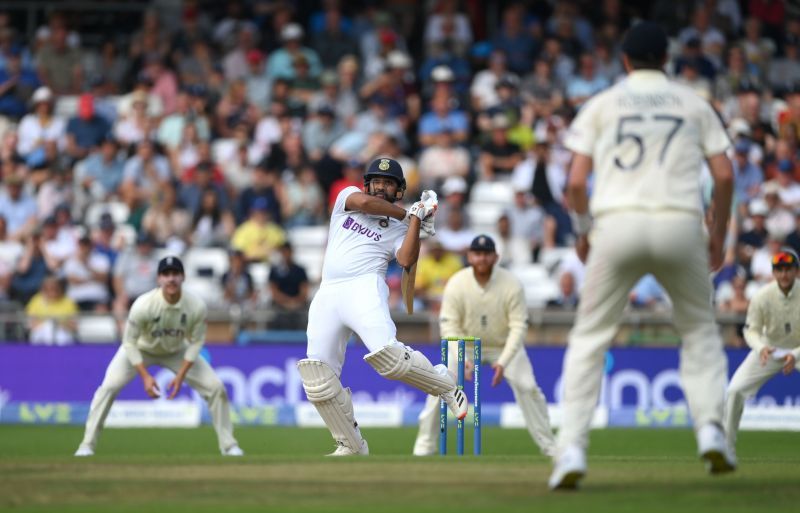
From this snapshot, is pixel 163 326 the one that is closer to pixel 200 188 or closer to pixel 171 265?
pixel 171 265

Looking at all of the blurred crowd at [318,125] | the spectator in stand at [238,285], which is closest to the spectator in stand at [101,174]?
the blurred crowd at [318,125]

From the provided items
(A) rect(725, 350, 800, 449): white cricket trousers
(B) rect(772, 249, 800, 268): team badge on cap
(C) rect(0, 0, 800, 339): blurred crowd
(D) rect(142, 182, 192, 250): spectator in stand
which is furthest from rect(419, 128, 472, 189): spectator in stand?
(A) rect(725, 350, 800, 449): white cricket trousers

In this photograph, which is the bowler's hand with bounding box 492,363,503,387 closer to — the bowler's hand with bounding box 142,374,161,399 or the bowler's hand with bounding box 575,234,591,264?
the bowler's hand with bounding box 142,374,161,399

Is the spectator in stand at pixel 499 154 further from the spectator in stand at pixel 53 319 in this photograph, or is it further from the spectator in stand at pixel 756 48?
the spectator in stand at pixel 53 319

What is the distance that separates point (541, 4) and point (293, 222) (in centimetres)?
568

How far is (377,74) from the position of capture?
20344 mm

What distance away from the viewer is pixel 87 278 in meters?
18.0

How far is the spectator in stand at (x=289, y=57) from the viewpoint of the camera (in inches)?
A: 813

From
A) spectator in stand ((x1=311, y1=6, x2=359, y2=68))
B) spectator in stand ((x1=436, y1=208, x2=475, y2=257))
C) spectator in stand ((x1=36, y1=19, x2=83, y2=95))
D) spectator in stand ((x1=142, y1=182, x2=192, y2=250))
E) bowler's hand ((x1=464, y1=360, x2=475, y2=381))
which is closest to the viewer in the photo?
bowler's hand ((x1=464, y1=360, x2=475, y2=381))

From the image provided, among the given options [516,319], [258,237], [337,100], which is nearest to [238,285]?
[258,237]

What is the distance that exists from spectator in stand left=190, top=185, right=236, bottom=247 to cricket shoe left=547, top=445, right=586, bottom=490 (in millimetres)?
12572

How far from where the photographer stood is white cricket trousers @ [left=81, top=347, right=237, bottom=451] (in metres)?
12.1

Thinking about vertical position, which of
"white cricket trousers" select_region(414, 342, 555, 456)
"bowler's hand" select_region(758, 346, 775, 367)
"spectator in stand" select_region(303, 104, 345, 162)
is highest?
"spectator in stand" select_region(303, 104, 345, 162)

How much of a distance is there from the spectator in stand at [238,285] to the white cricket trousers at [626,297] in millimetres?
10932
